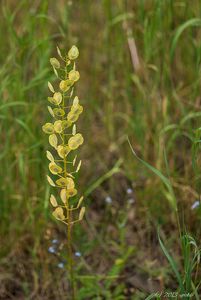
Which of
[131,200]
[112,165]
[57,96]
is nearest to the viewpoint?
[57,96]

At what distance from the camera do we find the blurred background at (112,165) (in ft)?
6.68

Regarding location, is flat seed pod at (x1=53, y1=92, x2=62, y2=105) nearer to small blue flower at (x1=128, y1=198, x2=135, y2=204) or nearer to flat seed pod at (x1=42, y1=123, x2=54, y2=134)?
flat seed pod at (x1=42, y1=123, x2=54, y2=134)

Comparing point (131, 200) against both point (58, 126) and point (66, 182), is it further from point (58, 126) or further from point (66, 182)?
point (58, 126)

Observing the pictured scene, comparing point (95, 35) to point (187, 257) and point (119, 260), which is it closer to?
point (119, 260)

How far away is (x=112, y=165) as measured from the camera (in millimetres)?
2531

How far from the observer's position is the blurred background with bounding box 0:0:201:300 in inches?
80.1

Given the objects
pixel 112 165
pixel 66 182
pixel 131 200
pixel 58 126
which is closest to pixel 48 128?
pixel 58 126

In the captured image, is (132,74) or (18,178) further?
(132,74)

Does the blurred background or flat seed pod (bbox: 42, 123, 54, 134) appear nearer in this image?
flat seed pod (bbox: 42, 123, 54, 134)

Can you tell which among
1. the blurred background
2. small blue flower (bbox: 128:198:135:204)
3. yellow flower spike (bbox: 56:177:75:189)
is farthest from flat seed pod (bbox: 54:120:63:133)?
small blue flower (bbox: 128:198:135:204)

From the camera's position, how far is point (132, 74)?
102 inches

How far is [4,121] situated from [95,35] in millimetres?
1001

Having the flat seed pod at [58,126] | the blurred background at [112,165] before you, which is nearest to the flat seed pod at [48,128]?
the flat seed pod at [58,126]

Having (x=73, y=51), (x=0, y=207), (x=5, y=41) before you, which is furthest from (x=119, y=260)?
(x=5, y=41)
